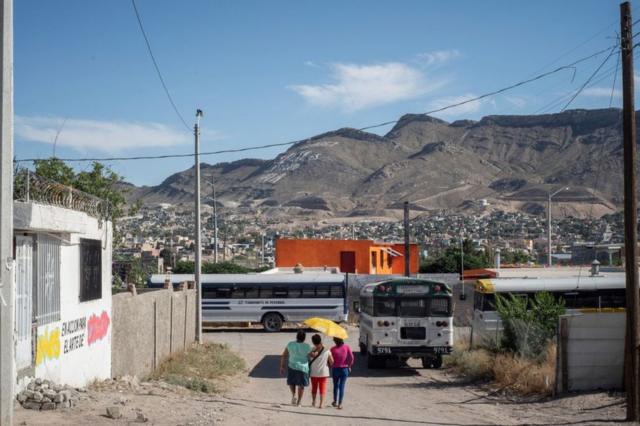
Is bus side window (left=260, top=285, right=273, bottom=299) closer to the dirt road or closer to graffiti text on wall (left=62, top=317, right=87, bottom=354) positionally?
the dirt road

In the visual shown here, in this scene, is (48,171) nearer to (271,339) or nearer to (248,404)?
(271,339)

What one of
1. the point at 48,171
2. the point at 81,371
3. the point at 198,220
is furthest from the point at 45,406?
the point at 48,171

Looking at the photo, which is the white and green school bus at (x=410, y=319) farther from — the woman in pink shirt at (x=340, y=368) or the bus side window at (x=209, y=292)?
the bus side window at (x=209, y=292)

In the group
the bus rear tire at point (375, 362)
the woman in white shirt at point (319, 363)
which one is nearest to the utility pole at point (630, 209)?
the woman in white shirt at point (319, 363)

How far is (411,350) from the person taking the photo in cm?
2419

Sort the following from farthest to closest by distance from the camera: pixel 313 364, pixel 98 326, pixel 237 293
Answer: pixel 237 293 < pixel 98 326 < pixel 313 364

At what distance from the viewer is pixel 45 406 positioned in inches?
471

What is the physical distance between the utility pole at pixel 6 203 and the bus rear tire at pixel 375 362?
1611cm

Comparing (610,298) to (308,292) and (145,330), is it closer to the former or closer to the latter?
(308,292)

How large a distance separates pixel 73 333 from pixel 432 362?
13.6m

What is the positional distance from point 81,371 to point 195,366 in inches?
306

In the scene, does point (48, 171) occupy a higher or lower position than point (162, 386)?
higher

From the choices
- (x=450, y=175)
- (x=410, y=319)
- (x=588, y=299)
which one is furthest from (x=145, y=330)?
(x=450, y=175)

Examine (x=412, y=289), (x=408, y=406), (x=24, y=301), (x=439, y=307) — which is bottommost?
(x=408, y=406)
